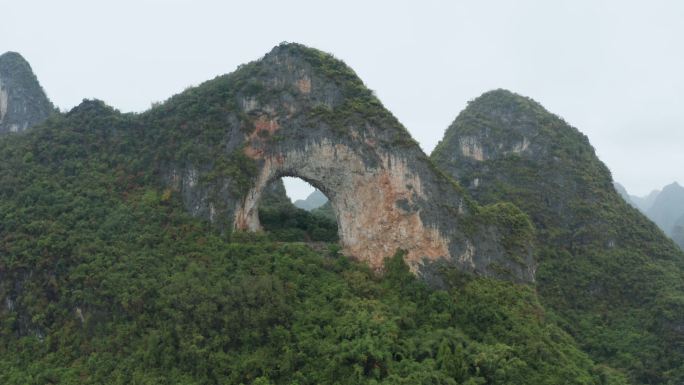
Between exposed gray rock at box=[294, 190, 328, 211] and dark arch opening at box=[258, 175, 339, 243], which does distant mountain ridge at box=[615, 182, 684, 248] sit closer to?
exposed gray rock at box=[294, 190, 328, 211]

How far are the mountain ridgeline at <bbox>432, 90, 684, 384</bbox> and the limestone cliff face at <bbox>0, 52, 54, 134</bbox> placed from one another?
3459 centimetres

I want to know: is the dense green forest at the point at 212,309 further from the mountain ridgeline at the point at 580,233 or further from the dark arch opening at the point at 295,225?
the mountain ridgeline at the point at 580,233

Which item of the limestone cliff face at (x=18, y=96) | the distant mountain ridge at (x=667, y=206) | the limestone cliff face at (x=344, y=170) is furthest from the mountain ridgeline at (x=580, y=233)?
the distant mountain ridge at (x=667, y=206)

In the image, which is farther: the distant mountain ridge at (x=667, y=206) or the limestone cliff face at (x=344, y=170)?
the distant mountain ridge at (x=667, y=206)

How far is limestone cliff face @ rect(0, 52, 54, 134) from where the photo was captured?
128 ft

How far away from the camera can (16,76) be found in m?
39.8

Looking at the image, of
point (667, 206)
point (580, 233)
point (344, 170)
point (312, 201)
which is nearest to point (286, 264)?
point (344, 170)

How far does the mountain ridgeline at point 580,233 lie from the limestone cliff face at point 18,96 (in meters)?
34.6

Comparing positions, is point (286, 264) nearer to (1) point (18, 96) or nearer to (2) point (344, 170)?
(2) point (344, 170)

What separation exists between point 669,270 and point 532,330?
1357 cm

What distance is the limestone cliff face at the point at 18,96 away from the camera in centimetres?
3903

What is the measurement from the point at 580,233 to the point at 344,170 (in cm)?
1618

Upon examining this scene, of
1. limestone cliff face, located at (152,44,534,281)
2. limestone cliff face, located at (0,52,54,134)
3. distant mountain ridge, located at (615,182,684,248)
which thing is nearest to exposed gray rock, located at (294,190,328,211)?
limestone cliff face, located at (0,52,54,134)

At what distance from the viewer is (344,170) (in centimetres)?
2066
